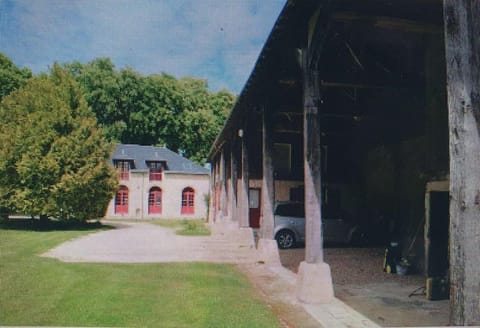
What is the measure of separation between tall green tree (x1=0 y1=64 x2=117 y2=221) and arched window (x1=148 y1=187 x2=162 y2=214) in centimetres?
1032

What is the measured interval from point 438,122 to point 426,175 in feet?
3.94

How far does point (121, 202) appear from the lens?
30.7 m

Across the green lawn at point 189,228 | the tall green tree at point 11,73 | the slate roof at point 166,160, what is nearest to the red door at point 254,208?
the green lawn at point 189,228

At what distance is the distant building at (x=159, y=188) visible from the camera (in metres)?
30.5

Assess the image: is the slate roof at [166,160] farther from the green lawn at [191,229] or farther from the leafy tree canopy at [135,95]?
the leafy tree canopy at [135,95]

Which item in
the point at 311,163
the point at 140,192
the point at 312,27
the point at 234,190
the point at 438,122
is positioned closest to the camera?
the point at 312,27

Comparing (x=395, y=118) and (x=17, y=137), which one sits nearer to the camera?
(x=395, y=118)

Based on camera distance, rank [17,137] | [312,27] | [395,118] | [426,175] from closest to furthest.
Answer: [312,27] → [426,175] → [395,118] → [17,137]

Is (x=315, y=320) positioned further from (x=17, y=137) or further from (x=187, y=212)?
(x=187, y=212)

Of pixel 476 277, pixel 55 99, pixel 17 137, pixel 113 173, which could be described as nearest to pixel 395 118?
pixel 476 277

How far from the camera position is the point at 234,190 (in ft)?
48.3

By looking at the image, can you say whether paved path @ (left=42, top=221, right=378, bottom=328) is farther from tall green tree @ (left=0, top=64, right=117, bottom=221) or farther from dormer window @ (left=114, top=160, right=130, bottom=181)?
dormer window @ (left=114, top=160, right=130, bottom=181)

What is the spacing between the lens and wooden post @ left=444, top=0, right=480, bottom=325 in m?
2.91

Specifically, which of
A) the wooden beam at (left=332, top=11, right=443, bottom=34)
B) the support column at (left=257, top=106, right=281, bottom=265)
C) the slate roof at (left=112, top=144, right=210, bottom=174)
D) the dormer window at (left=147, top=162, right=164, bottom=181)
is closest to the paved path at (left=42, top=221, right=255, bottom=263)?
the support column at (left=257, top=106, right=281, bottom=265)
